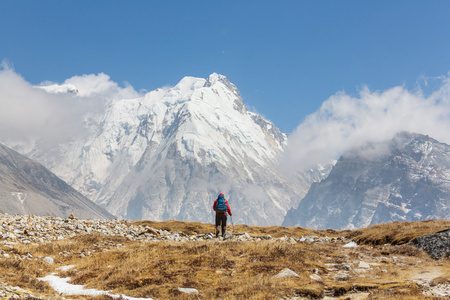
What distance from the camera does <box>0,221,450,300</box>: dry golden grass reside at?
54.7ft

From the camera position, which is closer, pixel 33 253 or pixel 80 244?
pixel 33 253

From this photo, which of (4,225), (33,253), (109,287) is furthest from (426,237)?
(4,225)

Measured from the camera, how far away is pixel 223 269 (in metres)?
20.2

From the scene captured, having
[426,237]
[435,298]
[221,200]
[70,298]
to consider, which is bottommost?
[70,298]

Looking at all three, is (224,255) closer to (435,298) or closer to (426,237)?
(435,298)

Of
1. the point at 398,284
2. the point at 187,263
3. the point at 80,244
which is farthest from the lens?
the point at 80,244

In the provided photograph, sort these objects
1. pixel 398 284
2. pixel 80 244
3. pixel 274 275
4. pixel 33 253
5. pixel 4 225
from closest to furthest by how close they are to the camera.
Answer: pixel 398 284, pixel 274 275, pixel 33 253, pixel 80 244, pixel 4 225

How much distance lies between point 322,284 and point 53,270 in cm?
1456

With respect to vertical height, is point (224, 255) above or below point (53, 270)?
above

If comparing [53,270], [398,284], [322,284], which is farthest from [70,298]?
[398,284]

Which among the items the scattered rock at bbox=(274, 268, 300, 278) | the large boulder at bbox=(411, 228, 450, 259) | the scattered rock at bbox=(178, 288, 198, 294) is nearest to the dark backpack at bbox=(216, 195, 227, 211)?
the scattered rock at bbox=(274, 268, 300, 278)

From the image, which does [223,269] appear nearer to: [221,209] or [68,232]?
[221,209]

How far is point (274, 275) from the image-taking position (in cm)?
1892

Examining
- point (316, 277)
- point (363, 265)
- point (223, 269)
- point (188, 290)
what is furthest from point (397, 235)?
point (188, 290)
